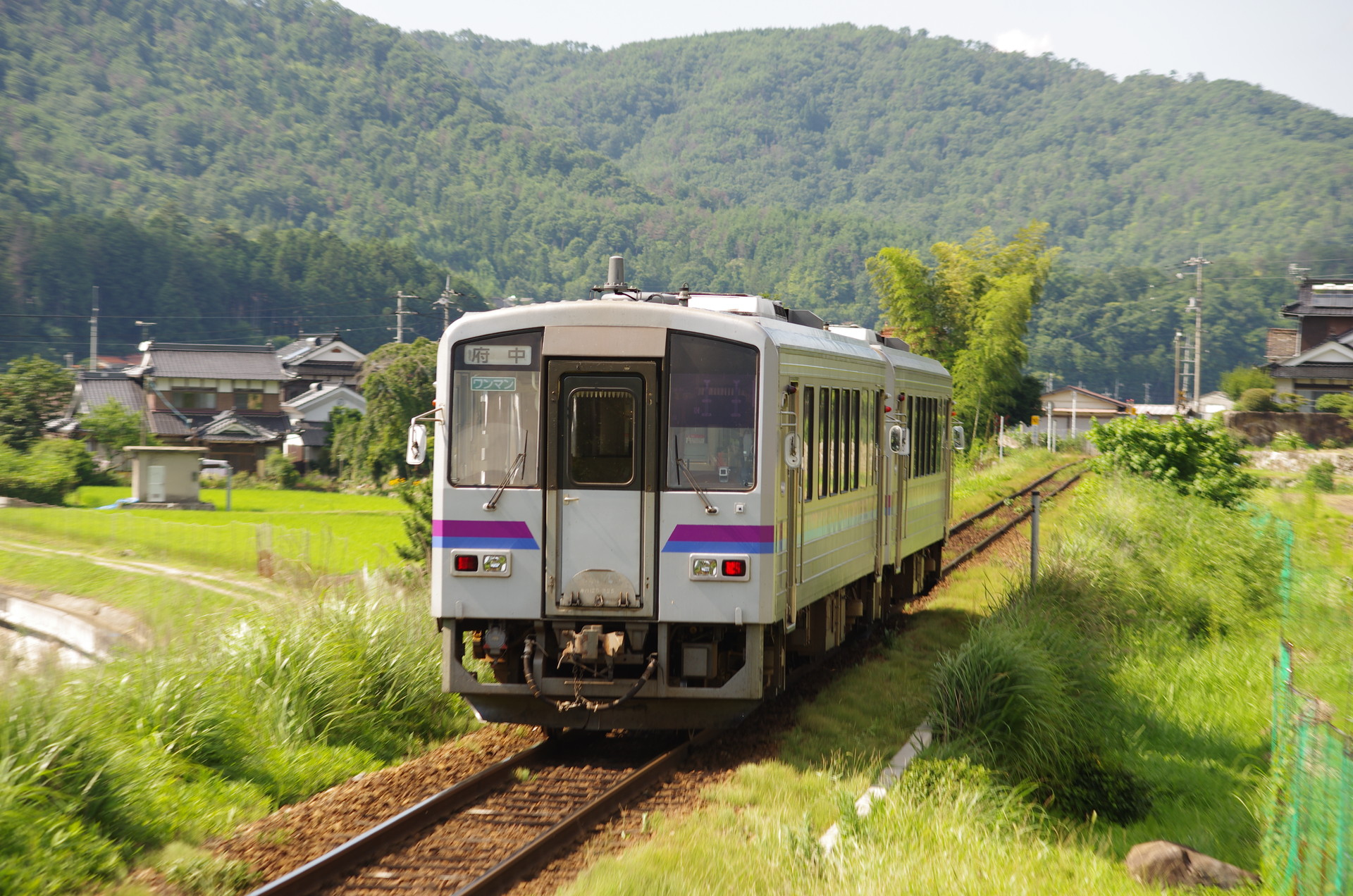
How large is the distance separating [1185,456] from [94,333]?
238ft

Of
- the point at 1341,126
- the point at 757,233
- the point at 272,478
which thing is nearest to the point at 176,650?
the point at 272,478

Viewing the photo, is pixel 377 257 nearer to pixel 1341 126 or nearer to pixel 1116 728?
pixel 1116 728

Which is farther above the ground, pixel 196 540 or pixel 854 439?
pixel 854 439

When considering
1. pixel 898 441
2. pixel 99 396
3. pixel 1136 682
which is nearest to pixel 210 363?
pixel 99 396

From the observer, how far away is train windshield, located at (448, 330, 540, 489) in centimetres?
825

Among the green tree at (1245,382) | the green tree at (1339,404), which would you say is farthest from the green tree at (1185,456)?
the green tree at (1245,382)

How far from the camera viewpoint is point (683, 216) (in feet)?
391

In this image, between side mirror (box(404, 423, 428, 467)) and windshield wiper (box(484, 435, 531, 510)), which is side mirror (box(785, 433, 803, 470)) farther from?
side mirror (box(404, 423, 428, 467))

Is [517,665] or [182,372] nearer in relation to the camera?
[517,665]

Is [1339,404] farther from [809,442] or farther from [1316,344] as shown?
[809,442]

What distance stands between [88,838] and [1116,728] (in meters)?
7.40

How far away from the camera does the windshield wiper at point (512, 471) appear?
322 inches

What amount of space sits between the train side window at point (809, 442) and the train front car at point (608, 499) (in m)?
0.79

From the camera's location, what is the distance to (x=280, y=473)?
1980 inches
